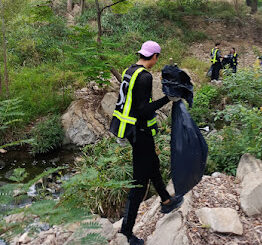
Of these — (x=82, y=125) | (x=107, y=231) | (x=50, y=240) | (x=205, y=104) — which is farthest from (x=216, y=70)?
(x=50, y=240)

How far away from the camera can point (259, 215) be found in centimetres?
308

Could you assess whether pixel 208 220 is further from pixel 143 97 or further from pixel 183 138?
pixel 143 97

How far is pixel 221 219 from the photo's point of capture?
2.92 m

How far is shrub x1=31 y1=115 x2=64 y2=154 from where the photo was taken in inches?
280

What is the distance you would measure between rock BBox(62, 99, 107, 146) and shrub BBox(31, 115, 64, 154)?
0.86 feet

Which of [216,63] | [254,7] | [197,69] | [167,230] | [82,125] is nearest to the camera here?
[167,230]

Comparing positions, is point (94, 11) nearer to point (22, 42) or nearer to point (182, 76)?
point (22, 42)

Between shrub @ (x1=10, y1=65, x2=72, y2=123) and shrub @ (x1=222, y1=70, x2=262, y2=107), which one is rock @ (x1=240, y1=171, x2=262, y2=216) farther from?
shrub @ (x1=10, y1=65, x2=72, y2=123)

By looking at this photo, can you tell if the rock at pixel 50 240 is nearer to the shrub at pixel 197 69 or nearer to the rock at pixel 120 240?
the rock at pixel 120 240

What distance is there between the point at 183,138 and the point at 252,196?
1129 millimetres

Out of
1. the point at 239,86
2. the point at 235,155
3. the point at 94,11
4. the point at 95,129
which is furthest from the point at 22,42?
the point at 235,155

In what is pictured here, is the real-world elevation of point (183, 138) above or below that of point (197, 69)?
below

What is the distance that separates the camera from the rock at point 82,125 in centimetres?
758

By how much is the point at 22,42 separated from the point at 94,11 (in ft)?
17.5
